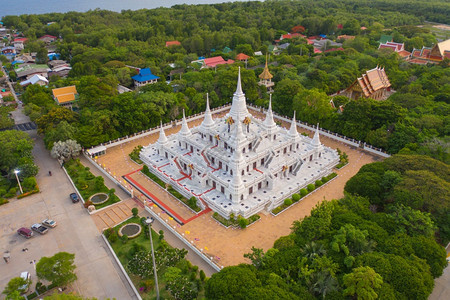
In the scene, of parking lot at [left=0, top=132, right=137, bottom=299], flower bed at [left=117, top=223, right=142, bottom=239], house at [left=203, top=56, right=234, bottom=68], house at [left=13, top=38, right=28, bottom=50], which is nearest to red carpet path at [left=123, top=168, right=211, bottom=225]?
flower bed at [left=117, top=223, right=142, bottom=239]

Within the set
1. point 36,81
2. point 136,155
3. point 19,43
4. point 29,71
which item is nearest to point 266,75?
point 136,155

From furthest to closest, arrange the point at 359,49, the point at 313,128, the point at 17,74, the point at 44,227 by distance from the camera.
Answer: the point at 359,49 < the point at 17,74 < the point at 313,128 < the point at 44,227

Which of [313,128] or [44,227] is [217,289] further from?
[313,128]

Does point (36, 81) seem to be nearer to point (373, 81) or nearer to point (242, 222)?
point (242, 222)

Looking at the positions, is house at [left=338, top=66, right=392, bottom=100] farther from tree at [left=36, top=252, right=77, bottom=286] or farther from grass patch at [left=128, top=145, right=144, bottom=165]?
tree at [left=36, top=252, right=77, bottom=286]

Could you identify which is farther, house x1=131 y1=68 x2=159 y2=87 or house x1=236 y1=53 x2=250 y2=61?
house x1=236 y1=53 x2=250 y2=61

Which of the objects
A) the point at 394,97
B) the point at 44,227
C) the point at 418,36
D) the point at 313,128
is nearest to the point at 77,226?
the point at 44,227

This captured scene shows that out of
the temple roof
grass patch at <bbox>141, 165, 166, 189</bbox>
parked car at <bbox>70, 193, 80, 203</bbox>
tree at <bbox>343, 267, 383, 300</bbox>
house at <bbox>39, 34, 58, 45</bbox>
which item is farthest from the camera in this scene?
house at <bbox>39, 34, 58, 45</bbox>
